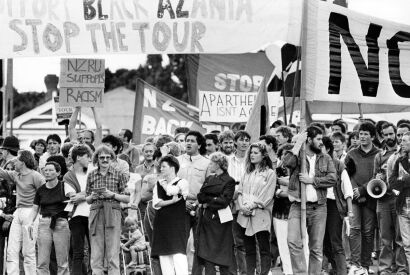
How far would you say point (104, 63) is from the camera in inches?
690

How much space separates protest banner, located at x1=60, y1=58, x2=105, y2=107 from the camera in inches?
682

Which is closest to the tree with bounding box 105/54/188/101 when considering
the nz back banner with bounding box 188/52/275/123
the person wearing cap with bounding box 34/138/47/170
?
the nz back banner with bounding box 188/52/275/123

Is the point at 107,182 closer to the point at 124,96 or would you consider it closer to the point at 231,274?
the point at 231,274

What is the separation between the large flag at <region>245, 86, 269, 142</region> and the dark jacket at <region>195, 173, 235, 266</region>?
2859mm

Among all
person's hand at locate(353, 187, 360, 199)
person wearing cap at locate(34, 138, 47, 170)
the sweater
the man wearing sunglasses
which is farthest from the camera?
person wearing cap at locate(34, 138, 47, 170)

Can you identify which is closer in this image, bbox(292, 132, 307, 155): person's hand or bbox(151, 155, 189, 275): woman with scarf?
bbox(292, 132, 307, 155): person's hand

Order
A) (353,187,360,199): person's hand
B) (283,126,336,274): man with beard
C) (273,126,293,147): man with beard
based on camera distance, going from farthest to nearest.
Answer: (273,126,293,147): man with beard, (353,187,360,199): person's hand, (283,126,336,274): man with beard

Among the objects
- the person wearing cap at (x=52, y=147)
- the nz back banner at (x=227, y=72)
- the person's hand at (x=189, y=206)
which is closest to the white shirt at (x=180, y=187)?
the person's hand at (x=189, y=206)

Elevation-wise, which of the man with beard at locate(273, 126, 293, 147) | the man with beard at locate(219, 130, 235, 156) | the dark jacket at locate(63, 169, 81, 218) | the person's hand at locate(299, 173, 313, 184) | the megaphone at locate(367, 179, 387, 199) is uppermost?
the man with beard at locate(273, 126, 293, 147)

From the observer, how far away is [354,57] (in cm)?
1470

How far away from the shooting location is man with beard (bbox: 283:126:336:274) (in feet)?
48.8

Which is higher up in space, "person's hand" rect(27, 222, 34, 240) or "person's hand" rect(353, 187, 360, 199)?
"person's hand" rect(353, 187, 360, 199)

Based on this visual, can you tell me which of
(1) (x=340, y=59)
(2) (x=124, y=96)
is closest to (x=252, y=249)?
(1) (x=340, y=59)

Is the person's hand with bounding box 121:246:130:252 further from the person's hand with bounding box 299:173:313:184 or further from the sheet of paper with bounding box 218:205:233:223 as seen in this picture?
the person's hand with bounding box 299:173:313:184
